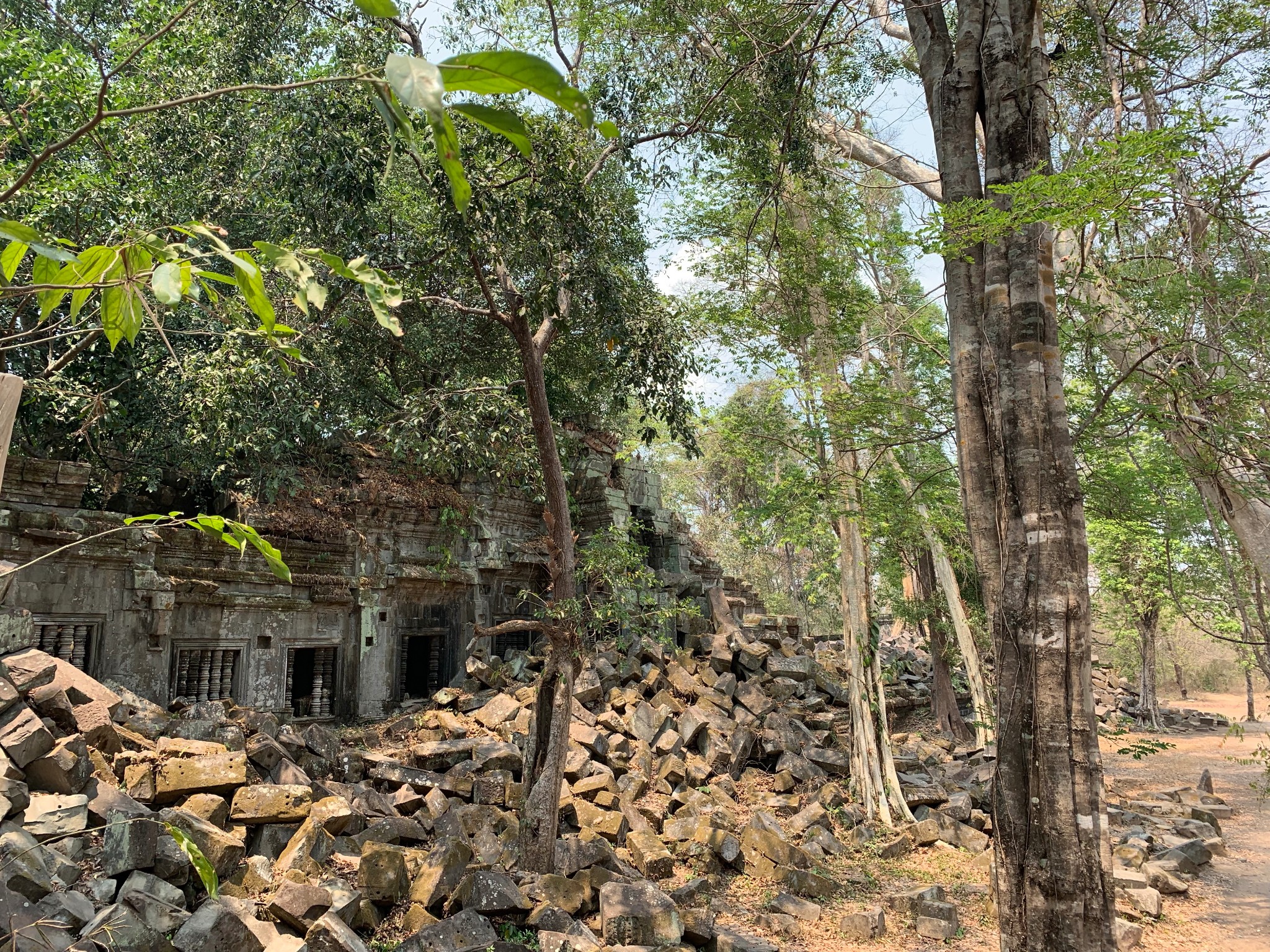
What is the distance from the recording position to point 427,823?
22.2 feet

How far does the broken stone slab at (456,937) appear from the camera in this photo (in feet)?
14.5

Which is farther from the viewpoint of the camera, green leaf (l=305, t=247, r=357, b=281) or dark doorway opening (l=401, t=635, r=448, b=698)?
dark doorway opening (l=401, t=635, r=448, b=698)

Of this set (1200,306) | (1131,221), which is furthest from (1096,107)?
(1200,306)

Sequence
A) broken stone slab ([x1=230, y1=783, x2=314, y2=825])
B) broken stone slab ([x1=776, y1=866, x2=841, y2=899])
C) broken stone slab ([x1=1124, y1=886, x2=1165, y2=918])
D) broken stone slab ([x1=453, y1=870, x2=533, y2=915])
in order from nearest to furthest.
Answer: broken stone slab ([x1=453, y1=870, x2=533, y2=915]) → broken stone slab ([x1=230, y1=783, x2=314, y2=825]) → broken stone slab ([x1=1124, y1=886, x2=1165, y2=918]) → broken stone slab ([x1=776, y1=866, x2=841, y2=899])

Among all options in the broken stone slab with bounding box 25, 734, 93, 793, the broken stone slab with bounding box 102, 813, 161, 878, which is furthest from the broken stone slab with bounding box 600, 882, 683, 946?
the broken stone slab with bounding box 25, 734, 93, 793

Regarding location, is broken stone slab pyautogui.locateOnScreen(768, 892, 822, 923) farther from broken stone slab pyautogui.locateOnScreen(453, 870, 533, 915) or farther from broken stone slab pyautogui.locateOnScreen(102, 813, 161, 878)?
broken stone slab pyautogui.locateOnScreen(102, 813, 161, 878)

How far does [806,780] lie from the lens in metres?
9.98

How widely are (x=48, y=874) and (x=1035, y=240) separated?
5.91 m

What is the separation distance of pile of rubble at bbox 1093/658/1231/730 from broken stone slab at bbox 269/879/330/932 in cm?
1710

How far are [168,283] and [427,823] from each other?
22.3 feet

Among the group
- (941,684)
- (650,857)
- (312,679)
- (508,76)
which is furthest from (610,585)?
(941,684)

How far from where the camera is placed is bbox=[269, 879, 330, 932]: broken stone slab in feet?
14.9

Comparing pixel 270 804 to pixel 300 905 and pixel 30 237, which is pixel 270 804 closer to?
pixel 300 905

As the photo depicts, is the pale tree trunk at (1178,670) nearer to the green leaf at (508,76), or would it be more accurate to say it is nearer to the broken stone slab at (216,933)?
the broken stone slab at (216,933)
